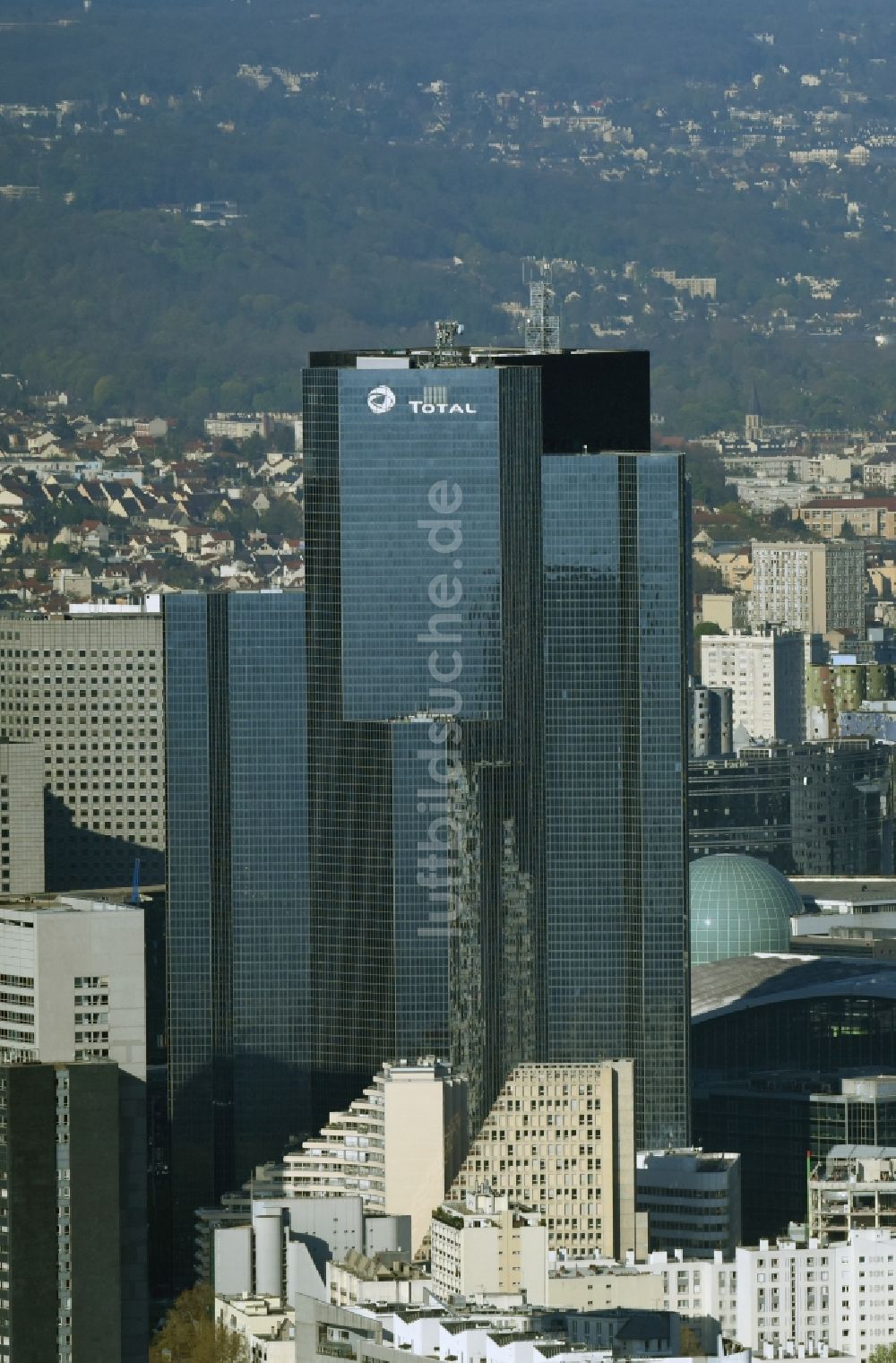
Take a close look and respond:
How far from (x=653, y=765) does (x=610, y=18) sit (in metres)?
104

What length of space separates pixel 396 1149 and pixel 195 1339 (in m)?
5.16

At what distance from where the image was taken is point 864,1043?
5662cm

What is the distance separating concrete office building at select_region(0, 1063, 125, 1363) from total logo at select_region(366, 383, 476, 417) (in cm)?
1510

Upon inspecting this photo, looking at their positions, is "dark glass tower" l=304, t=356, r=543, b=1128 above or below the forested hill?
below

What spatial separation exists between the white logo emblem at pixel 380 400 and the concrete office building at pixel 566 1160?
7.34m

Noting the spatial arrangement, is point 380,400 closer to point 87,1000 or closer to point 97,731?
point 97,731

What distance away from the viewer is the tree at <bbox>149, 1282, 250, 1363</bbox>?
42.0m

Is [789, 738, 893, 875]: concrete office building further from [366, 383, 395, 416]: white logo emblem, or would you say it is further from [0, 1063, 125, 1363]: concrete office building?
[0, 1063, 125, 1363]: concrete office building

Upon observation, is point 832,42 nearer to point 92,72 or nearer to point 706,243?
point 706,243

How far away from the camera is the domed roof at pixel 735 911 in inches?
2442

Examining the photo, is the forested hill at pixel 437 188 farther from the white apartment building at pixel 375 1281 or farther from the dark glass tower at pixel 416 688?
the white apartment building at pixel 375 1281

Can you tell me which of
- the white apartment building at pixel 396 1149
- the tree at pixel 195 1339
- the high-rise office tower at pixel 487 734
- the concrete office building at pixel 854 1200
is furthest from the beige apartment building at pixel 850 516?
the tree at pixel 195 1339

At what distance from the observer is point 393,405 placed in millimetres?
51469

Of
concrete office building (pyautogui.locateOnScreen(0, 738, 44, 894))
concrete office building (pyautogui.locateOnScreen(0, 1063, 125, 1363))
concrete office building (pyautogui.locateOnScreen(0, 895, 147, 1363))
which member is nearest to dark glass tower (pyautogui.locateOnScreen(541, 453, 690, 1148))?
concrete office building (pyautogui.locateOnScreen(0, 738, 44, 894))
